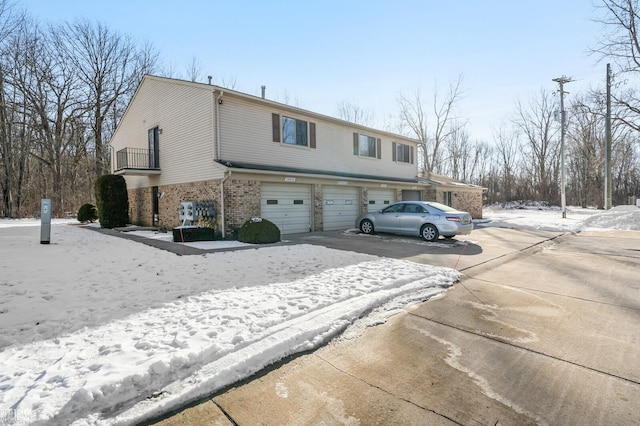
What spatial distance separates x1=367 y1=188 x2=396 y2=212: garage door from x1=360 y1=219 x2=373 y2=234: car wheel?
3797 mm

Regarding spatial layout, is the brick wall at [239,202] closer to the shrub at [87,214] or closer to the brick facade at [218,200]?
the brick facade at [218,200]

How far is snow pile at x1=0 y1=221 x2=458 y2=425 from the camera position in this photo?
246 cm

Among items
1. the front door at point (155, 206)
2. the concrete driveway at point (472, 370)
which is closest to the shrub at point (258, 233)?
the concrete driveway at point (472, 370)

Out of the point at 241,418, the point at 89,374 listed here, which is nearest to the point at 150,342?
the point at 89,374

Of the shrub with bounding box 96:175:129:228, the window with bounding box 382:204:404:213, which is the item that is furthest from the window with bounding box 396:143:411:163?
the shrub with bounding box 96:175:129:228

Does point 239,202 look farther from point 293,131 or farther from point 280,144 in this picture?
point 293,131

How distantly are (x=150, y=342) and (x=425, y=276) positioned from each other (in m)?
4.59

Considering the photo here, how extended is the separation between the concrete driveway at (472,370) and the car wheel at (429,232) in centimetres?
579

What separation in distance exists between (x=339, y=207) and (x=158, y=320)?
12.1 metres

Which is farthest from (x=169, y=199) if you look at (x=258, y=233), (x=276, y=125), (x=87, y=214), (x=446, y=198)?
(x=446, y=198)

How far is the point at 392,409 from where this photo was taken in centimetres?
239

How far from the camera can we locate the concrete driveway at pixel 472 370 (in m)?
2.33

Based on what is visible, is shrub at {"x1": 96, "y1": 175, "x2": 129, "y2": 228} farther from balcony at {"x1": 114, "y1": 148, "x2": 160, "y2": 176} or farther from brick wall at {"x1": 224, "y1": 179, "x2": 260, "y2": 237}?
brick wall at {"x1": 224, "y1": 179, "x2": 260, "y2": 237}

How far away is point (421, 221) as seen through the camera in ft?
38.1
